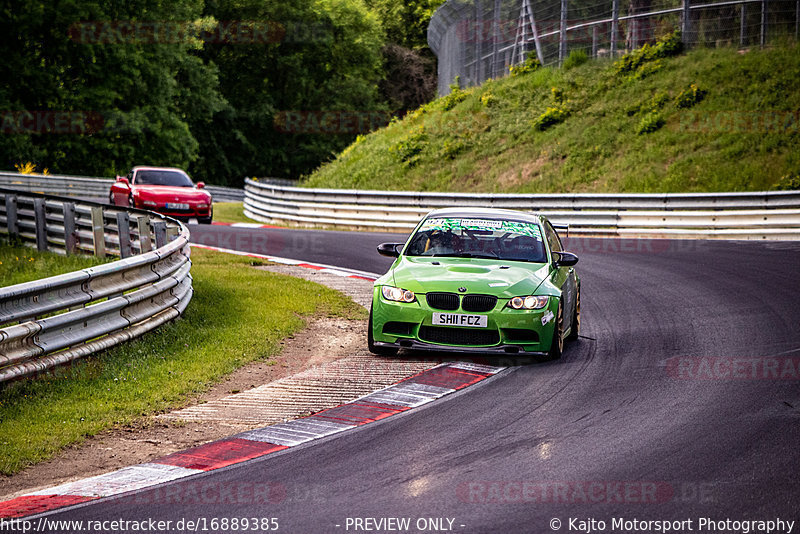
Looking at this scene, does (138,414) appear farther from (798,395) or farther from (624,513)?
(798,395)

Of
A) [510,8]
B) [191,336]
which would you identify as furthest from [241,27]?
[191,336]

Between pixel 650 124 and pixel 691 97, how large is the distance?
1564mm

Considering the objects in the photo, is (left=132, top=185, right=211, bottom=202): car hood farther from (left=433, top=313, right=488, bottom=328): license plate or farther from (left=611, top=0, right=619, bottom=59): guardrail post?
(left=433, top=313, right=488, bottom=328): license plate

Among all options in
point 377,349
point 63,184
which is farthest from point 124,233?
point 63,184

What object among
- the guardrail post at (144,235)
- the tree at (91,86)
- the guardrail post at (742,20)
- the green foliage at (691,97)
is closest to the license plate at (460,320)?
the guardrail post at (144,235)

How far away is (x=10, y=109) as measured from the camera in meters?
44.1

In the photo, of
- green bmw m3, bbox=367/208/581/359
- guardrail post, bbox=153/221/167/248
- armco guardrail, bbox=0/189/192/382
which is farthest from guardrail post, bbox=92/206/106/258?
green bmw m3, bbox=367/208/581/359

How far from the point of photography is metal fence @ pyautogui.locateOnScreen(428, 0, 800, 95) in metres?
28.9

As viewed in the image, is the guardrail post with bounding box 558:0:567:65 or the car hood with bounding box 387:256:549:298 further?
the guardrail post with bounding box 558:0:567:65

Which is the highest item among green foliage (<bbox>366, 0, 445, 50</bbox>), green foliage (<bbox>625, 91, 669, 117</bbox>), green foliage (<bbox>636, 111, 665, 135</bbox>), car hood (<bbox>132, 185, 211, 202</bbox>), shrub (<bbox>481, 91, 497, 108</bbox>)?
green foliage (<bbox>366, 0, 445, 50</bbox>)

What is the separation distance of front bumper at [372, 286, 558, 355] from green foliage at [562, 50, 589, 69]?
2592 centimetres

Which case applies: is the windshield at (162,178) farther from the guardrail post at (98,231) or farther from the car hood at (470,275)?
the car hood at (470,275)

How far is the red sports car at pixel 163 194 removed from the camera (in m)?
24.6

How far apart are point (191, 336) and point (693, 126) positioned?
21809 millimetres
